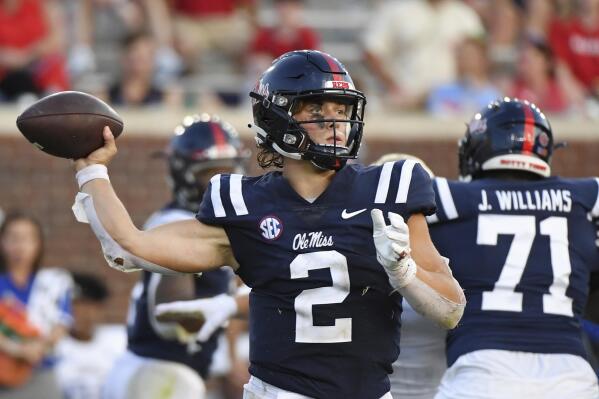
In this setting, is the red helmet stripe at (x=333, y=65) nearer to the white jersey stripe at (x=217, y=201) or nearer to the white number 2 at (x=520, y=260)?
the white jersey stripe at (x=217, y=201)

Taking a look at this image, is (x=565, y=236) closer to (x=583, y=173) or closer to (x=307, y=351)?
(x=307, y=351)

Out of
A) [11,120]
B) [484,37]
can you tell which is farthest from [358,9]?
[11,120]

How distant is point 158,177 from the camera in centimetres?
1045

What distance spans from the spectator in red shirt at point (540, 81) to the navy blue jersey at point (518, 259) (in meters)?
5.74

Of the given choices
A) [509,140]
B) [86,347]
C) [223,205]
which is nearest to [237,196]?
[223,205]

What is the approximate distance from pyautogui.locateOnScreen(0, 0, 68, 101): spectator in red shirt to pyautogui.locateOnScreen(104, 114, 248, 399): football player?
4102mm

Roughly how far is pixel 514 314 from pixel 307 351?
3.74 feet

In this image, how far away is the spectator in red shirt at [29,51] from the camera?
407 inches

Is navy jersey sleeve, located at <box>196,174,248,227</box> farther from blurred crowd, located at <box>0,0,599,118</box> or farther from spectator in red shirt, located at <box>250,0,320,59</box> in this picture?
spectator in red shirt, located at <box>250,0,320,59</box>

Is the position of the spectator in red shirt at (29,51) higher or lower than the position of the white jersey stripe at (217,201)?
higher

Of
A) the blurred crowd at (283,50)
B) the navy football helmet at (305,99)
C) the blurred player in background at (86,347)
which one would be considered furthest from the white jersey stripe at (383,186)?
the blurred crowd at (283,50)

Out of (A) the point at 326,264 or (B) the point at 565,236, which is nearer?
(A) the point at 326,264

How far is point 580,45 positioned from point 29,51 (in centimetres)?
483

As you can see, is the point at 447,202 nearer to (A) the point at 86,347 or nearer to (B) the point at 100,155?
(B) the point at 100,155
